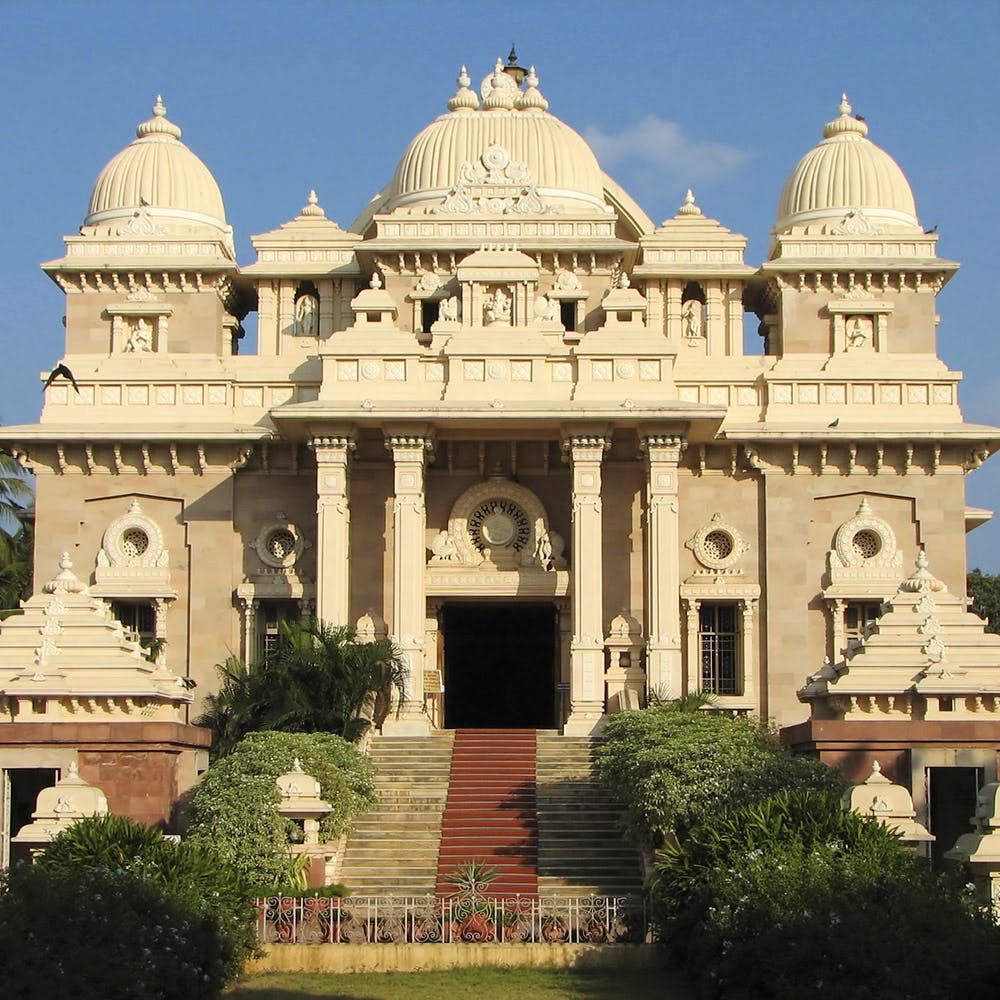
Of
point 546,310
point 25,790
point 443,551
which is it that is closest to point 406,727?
point 443,551

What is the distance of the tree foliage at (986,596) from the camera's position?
77.3 m

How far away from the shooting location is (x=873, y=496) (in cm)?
4156

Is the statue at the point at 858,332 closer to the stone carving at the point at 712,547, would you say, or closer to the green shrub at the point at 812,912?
the stone carving at the point at 712,547

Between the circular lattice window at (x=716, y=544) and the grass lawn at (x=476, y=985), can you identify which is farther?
the circular lattice window at (x=716, y=544)

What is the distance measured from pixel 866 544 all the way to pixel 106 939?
24.1 m

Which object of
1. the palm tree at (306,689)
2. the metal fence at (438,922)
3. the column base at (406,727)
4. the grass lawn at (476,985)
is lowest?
the grass lawn at (476,985)

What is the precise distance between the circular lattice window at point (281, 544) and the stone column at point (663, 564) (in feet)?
25.5

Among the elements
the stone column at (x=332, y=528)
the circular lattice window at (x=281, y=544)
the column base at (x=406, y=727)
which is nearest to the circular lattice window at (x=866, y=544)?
the column base at (x=406, y=727)

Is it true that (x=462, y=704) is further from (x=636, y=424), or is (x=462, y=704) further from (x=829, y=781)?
(x=829, y=781)

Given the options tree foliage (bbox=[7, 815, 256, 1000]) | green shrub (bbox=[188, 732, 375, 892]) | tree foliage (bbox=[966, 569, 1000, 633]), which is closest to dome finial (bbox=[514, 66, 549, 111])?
green shrub (bbox=[188, 732, 375, 892])

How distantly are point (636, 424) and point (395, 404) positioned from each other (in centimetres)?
467

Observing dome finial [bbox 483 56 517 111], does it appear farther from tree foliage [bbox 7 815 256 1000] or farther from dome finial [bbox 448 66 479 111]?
tree foliage [bbox 7 815 256 1000]

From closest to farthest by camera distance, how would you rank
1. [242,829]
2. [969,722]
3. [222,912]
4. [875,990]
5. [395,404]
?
[875,990] → [222,912] → [242,829] → [969,722] → [395,404]

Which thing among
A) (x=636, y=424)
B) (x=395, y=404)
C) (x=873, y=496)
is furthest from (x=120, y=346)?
(x=873, y=496)
